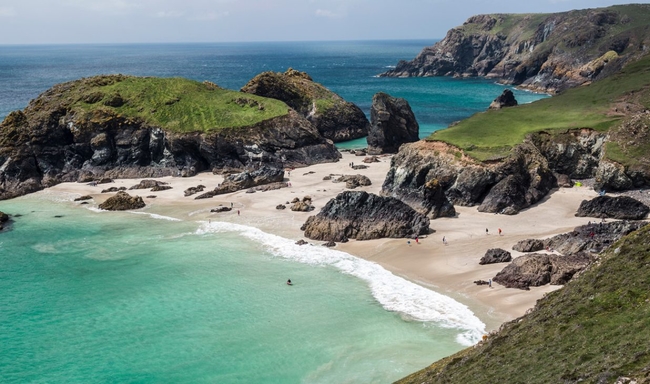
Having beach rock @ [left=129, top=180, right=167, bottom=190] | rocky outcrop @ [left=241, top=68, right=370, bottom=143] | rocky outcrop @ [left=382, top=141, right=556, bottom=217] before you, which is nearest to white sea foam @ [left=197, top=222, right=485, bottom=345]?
rocky outcrop @ [left=382, top=141, right=556, bottom=217]

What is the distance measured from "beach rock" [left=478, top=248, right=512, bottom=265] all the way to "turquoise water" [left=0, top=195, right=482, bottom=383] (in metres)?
7.74

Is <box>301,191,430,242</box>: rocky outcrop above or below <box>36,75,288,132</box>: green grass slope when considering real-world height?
A: below

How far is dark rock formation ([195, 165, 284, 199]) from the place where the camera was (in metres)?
75.2

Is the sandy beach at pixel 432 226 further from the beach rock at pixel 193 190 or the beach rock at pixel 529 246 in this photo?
the beach rock at pixel 193 190

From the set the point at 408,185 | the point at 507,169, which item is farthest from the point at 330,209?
the point at 507,169

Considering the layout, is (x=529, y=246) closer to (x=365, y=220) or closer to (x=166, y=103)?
(x=365, y=220)

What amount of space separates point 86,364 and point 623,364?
29.3m

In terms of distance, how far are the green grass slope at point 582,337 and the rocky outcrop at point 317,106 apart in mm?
84066

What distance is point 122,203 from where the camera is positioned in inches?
2766

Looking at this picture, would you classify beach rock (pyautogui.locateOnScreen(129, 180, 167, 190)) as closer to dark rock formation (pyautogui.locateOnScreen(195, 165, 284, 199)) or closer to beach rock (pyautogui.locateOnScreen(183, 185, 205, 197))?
beach rock (pyautogui.locateOnScreen(183, 185, 205, 197))

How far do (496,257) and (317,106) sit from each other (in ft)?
235

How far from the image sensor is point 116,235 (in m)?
60.4

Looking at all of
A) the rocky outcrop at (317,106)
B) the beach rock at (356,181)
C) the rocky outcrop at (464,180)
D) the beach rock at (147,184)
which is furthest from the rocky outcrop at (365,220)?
the rocky outcrop at (317,106)

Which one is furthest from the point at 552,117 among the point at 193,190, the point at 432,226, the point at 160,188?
the point at 160,188
